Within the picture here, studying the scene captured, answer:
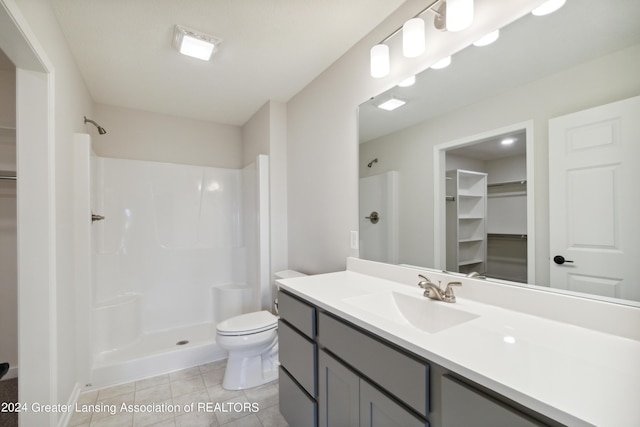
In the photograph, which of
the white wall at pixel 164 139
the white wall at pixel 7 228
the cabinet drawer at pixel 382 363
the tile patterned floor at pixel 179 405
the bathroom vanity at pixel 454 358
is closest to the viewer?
the bathroom vanity at pixel 454 358

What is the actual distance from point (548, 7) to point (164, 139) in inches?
130

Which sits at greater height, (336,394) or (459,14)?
(459,14)

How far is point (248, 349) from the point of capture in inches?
81.2

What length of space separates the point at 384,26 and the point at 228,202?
2418 mm

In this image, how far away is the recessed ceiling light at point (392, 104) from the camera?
5.26 feet

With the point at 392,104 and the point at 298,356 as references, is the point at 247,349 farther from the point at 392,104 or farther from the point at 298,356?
the point at 392,104

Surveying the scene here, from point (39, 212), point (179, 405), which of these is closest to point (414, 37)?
point (39, 212)

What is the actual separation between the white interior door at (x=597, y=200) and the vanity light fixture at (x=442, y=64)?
55 centimetres

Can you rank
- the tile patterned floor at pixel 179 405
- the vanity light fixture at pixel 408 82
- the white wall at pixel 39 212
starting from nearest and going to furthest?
1. the white wall at pixel 39 212
2. the vanity light fixture at pixel 408 82
3. the tile patterned floor at pixel 179 405

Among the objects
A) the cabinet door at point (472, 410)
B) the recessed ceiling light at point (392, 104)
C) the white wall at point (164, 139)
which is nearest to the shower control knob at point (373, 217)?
the recessed ceiling light at point (392, 104)

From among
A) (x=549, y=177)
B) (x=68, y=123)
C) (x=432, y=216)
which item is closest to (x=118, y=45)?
(x=68, y=123)

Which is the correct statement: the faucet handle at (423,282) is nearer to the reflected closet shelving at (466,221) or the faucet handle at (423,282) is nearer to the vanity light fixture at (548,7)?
the reflected closet shelving at (466,221)

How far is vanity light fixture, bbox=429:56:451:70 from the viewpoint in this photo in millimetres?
1332

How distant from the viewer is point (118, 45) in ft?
6.17
